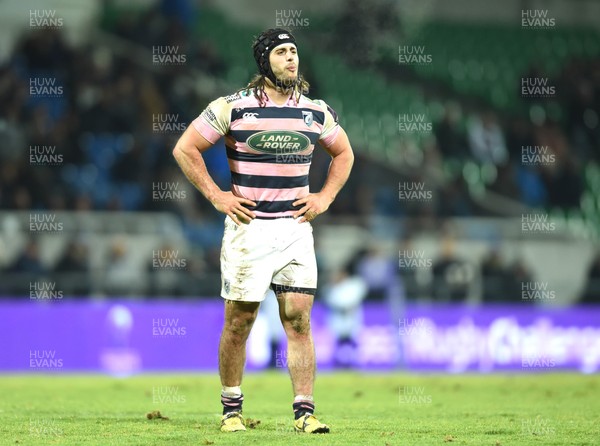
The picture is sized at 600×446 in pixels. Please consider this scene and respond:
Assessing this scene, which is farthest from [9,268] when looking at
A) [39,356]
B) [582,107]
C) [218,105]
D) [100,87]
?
[582,107]

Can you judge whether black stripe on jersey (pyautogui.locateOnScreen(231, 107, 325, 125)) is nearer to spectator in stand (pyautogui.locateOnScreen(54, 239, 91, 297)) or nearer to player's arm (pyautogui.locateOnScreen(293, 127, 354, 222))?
player's arm (pyautogui.locateOnScreen(293, 127, 354, 222))

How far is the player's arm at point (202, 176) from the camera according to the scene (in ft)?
27.8

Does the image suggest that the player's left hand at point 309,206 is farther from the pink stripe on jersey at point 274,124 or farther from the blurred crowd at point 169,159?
the blurred crowd at point 169,159

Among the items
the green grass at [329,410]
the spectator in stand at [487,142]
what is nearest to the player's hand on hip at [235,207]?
the green grass at [329,410]

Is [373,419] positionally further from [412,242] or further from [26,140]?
[26,140]

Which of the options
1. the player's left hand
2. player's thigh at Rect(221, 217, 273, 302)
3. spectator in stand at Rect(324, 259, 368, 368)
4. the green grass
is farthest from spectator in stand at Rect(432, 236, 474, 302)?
player's thigh at Rect(221, 217, 273, 302)

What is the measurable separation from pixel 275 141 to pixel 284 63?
55cm

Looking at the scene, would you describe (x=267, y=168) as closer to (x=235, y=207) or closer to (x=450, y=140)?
(x=235, y=207)

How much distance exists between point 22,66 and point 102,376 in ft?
23.7

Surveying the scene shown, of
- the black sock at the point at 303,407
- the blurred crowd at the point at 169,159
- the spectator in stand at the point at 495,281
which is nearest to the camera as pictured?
the black sock at the point at 303,407

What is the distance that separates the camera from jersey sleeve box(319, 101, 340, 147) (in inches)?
344

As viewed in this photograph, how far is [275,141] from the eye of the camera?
27.8ft

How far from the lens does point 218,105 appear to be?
27.9ft

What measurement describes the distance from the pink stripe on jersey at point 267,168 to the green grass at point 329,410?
1813 millimetres
